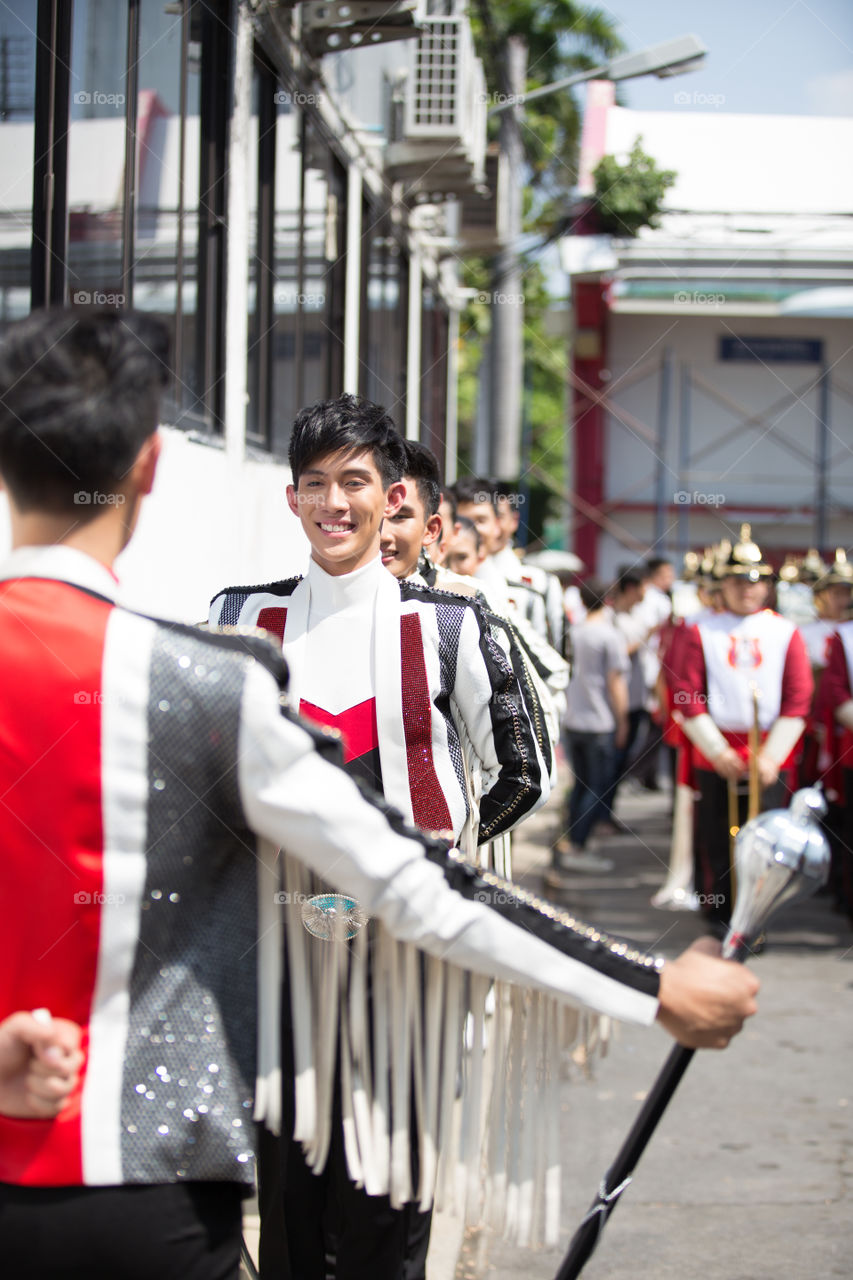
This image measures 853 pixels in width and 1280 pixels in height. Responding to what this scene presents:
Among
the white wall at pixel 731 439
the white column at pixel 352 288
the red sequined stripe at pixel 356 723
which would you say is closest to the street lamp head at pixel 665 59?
the white column at pixel 352 288

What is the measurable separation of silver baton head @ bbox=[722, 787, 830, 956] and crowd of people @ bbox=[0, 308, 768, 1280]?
8cm

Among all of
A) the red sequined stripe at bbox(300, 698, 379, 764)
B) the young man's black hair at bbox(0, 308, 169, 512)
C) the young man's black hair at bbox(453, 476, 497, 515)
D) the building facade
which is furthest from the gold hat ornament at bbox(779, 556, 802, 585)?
the young man's black hair at bbox(0, 308, 169, 512)

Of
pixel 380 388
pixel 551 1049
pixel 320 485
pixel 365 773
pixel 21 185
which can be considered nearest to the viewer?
pixel 551 1049

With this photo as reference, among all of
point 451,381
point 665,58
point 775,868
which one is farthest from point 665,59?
point 775,868

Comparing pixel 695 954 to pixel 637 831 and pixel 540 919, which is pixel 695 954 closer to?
pixel 540 919

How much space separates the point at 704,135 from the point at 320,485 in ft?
64.5

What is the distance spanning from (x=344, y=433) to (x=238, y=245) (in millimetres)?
3770

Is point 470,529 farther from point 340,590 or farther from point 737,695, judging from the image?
point 340,590

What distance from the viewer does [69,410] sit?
5.17 feet

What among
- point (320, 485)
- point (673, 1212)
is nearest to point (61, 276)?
point (320, 485)

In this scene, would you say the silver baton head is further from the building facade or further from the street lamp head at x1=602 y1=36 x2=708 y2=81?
the street lamp head at x1=602 y1=36 x2=708 y2=81

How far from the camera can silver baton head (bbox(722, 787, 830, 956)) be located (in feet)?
6.20

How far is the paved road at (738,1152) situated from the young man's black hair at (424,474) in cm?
166

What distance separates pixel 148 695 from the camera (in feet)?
5.15
